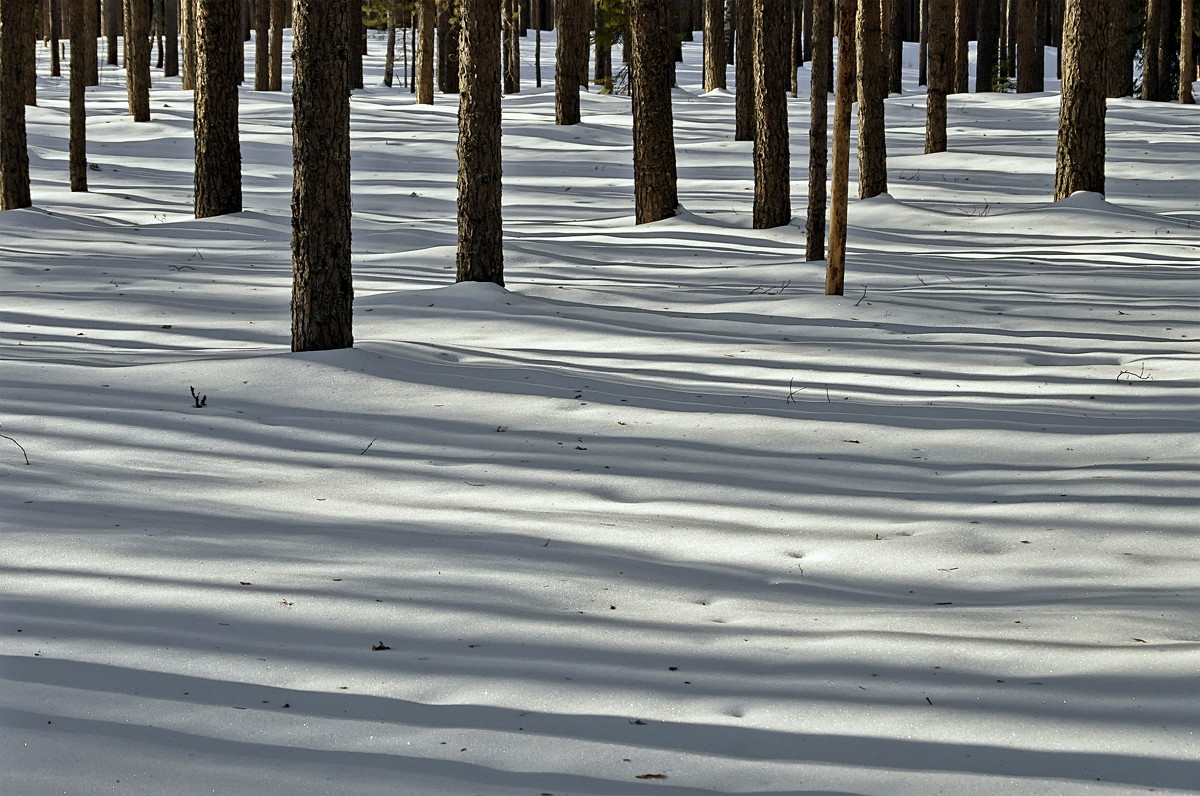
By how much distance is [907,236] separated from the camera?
1394 cm

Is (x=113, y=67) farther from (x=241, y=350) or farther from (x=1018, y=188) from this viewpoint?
(x=241, y=350)

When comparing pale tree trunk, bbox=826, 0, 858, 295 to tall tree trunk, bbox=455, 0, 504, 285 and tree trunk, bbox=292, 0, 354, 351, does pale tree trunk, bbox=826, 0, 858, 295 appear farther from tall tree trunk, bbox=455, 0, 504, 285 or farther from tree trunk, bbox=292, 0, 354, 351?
tree trunk, bbox=292, 0, 354, 351

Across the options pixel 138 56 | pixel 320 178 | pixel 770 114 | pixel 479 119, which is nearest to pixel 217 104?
pixel 479 119

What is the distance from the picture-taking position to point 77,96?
15.1 m

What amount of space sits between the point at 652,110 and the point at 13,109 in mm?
7270

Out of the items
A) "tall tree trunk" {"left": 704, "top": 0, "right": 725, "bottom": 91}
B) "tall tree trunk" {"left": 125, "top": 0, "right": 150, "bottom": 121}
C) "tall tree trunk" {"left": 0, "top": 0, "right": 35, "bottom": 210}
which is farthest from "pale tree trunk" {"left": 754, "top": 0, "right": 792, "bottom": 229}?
"tall tree trunk" {"left": 704, "top": 0, "right": 725, "bottom": 91}

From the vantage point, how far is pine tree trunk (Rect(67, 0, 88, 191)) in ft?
47.6

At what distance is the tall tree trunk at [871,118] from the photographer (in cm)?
1209

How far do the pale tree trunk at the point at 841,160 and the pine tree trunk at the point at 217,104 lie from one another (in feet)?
23.0

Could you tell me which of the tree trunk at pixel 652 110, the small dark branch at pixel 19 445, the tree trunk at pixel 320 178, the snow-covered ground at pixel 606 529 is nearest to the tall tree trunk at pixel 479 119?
the snow-covered ground at pixel 606 529

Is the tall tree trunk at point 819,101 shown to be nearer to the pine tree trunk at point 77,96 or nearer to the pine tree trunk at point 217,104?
the pine tree trunk at point 217,104

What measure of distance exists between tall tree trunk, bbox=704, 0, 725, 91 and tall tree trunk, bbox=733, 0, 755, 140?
4482 mm

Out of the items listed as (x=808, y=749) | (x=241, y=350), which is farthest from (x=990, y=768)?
(x=241, y=350)

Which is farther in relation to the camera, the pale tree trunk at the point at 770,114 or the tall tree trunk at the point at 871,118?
the pale tree trunk at the point at 770,114
